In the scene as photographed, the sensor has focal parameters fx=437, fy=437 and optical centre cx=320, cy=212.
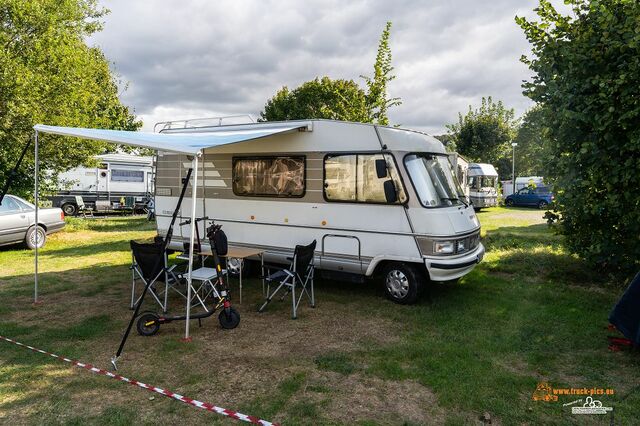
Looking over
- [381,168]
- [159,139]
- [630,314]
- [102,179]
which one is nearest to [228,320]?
[159,139]

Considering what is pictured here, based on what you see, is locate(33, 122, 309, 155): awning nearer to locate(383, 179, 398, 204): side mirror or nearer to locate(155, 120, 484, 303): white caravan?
locate(155, 120, 484, 303): white caravan

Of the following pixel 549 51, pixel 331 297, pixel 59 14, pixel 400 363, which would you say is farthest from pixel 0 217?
pixel 549 51

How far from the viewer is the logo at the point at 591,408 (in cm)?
363

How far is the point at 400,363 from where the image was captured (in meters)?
4.55

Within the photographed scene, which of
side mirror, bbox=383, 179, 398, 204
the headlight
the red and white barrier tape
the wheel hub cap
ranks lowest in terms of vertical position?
the red and white barrier tape

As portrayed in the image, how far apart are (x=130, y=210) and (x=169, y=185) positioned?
15037mm

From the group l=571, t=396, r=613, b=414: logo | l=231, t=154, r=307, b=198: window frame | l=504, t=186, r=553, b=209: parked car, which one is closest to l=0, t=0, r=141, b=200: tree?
l=231, t=154, r=307, b=198: window frame

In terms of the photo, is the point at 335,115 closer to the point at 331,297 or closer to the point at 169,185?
the point at 169,185

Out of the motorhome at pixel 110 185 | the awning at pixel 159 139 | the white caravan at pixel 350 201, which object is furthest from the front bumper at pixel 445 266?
the motorhome at pixel 110 185

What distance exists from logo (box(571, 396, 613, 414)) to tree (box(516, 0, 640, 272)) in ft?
10.4

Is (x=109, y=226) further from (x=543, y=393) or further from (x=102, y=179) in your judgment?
(x=543, y=393)

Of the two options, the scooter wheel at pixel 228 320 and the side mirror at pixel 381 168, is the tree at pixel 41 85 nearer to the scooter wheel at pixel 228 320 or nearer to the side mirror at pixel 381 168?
the scooter wheel at pixel 228 320

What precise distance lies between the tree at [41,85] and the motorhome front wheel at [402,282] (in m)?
9.11

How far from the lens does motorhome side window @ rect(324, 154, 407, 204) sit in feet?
21.0
